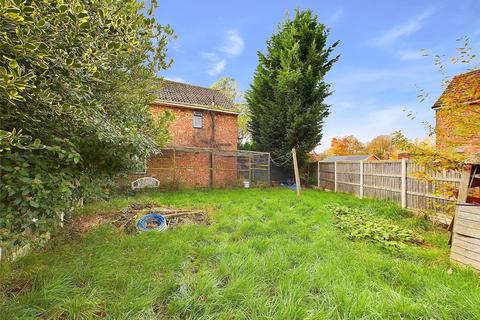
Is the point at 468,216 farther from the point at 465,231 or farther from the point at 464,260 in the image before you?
the point at 464,260

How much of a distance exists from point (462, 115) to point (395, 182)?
3.42 metres

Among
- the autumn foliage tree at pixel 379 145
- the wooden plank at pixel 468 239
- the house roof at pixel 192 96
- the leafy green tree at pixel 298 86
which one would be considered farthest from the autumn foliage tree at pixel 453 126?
the autumn foliage tree at pixel 379 145

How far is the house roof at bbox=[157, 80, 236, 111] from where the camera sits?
497 inches

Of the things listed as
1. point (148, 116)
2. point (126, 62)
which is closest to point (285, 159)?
point (148, 116)

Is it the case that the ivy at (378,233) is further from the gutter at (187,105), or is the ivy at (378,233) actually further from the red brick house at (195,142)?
the gutter at (187,105)

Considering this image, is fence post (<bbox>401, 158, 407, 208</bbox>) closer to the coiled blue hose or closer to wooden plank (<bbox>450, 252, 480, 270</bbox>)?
wooden plank (<bbox>450, 252, 480, 270</bbox>)

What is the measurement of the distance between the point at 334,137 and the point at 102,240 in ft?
133

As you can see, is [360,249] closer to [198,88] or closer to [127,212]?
[127,212]

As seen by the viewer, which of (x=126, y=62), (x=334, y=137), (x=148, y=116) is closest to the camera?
(x=126, y=62)

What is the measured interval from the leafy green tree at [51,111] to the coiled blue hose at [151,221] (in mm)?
2034

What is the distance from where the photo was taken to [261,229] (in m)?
4.40

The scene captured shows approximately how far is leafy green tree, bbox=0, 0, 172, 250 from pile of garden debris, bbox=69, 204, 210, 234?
2283 mm

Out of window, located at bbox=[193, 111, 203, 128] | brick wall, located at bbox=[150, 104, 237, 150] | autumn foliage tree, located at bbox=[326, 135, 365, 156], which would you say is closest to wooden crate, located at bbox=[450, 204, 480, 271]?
brick wall, located at bbox=[150, 104, 237, 150]

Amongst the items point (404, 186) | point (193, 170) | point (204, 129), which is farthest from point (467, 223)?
point (204, 129)
